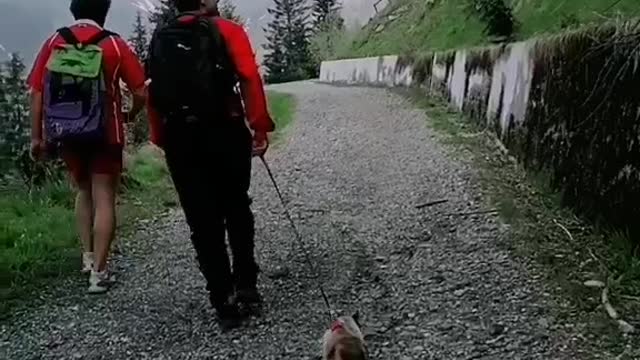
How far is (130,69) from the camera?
501 centimetres

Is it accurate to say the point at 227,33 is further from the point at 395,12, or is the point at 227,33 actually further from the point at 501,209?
the point at 395,12

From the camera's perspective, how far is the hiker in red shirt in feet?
15.9

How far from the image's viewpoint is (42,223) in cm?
686

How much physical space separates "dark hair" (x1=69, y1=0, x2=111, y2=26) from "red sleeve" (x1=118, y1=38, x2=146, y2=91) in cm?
20

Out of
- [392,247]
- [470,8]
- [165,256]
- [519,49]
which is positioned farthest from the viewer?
[470,8]

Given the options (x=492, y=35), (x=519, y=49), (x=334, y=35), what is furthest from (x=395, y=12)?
(x=519, y=49)

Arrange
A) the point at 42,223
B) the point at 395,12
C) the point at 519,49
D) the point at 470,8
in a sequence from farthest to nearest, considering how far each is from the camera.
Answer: the point at 395,12 → the point at 470,8 → the point at 519,49 → the point at 42,223

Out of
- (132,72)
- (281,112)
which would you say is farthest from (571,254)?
(281,112)

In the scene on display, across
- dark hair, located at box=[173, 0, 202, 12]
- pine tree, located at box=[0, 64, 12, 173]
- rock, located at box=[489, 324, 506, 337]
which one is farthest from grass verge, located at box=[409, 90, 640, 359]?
pine tree, located at box=[0, 64, 12, 173]

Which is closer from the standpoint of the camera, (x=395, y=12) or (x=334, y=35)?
(x=395, y=12)

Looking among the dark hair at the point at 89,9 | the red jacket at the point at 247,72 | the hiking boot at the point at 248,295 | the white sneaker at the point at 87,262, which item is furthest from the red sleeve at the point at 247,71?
the white sneaker at the point at 87,262

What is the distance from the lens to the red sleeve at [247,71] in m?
4.20

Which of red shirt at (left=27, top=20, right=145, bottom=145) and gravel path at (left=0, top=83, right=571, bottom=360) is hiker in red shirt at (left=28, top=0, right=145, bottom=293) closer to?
red shirt at (left=27, top=20, right=145, bottom=145)

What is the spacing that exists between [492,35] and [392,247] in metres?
11.2
